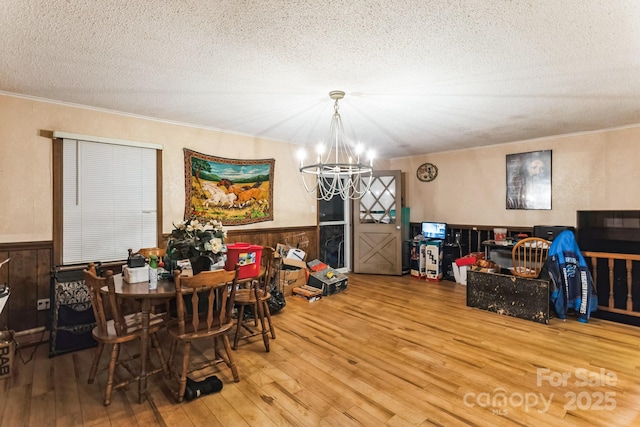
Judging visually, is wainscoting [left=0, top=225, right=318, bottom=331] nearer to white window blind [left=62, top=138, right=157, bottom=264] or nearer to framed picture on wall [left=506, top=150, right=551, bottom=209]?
white window blind [left=62, top=138, right=157, bottom=264]

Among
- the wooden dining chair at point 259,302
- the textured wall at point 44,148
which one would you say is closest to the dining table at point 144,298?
the wooden dining chair at point 259,302

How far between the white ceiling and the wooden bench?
201cm

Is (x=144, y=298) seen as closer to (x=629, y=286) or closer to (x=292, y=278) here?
(x=292, y=278)

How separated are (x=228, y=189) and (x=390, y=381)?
10.8 ft

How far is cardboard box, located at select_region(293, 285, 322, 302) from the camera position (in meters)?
4.54

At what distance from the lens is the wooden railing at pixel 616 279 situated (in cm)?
373

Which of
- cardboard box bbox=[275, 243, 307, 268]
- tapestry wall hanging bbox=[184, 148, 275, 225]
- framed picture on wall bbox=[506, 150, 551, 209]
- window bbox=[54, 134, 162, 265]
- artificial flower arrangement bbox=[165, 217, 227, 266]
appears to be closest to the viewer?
artificial flower arrangement bbox=[165, 217, 227, 266]

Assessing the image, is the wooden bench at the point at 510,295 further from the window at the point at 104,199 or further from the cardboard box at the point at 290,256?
the window at the point at 104,199

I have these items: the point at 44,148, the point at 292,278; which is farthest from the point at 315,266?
the point at 44,148

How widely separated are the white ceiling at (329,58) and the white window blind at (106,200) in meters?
0.55

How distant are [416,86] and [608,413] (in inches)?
111

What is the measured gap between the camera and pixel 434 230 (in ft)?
20.2

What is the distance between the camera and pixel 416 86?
115 inches

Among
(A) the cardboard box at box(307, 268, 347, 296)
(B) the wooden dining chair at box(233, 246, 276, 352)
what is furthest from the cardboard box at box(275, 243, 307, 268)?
(B) the wooden dining chair at box(233, 246, 276, 352)
